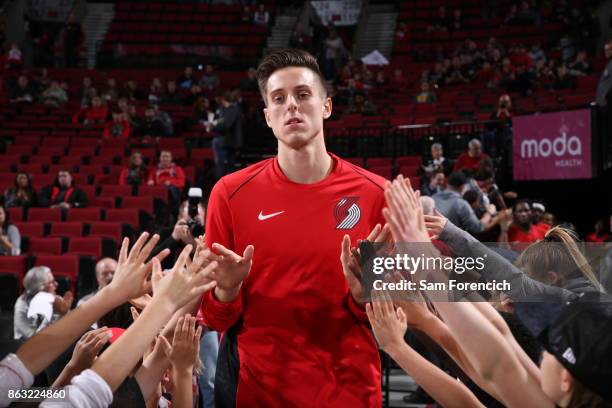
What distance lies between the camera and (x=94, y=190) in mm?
11414

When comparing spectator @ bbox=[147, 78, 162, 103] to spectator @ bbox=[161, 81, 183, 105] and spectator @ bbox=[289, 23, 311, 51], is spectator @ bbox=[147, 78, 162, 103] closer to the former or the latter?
spectator @ bbox=[161, 81, 183, 105]

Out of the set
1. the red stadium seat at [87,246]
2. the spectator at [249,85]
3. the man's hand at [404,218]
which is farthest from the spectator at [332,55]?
the man's hand at [404,218]

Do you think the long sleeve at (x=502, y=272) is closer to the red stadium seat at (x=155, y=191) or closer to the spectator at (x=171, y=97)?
the red stadium seat at (x=155, y=191)

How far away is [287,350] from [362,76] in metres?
15.9

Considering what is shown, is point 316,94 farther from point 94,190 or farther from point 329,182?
point 94,190

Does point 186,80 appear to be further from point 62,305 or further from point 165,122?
point 62,305

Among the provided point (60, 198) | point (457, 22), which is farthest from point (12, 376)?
point (457, 22)

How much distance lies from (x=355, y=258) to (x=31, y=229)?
8326 millimetres

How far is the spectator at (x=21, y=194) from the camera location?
35.4 feet

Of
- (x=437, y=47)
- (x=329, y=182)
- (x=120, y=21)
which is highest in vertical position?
(x=120, y=21)

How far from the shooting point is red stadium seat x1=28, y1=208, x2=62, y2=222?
10398 mm

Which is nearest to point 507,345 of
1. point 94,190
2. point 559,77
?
point 94,190

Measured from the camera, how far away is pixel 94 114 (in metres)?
15.7

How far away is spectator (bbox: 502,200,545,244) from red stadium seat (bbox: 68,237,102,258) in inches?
199
